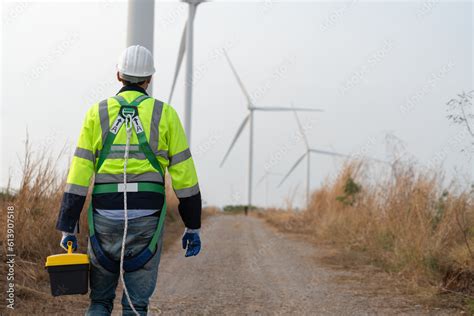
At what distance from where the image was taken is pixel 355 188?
15.1m

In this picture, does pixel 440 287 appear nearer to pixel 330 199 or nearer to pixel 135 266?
pixel 135 266

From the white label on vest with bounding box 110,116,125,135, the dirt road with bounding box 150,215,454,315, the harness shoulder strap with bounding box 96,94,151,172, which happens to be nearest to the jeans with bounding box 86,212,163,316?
the harness shoulder strap with bounding box 96,94,151,172

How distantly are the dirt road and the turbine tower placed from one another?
3.61 meters

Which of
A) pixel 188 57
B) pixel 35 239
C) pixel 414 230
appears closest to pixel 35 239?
pixel 35 239

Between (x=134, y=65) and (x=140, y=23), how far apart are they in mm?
6706

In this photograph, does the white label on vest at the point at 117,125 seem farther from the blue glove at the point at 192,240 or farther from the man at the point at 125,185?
the blue glove at the point at 192,240

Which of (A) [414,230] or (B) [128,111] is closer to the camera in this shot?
(B) [128,111]

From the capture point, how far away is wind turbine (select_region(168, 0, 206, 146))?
2158cm

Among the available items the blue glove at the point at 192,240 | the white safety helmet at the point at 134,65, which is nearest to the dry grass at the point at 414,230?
the blue glove at the point at 192,240

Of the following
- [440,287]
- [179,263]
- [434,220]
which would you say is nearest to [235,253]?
[179,263]

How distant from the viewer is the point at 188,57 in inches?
894

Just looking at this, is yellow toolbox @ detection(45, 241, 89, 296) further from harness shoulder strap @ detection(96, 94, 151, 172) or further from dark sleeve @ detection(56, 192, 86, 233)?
harness shoulder strap @ detection(96, 94, 151, 172)

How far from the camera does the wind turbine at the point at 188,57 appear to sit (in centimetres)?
2158

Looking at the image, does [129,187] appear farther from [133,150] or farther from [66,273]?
[66,273]
